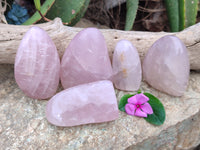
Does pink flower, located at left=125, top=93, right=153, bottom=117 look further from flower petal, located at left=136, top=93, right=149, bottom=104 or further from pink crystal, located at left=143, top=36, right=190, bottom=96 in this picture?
pink crystal, located at left=143, top=36, right=190, bottom=96

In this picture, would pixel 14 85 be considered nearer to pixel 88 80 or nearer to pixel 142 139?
pixel 88 80

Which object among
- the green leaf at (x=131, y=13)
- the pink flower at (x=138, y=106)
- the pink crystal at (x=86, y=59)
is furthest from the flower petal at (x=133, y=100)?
the green leaf at (x=131, y=13)

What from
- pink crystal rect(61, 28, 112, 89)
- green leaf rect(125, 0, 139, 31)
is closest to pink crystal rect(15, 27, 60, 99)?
pink crystal rect(61, 28, 112, 89)

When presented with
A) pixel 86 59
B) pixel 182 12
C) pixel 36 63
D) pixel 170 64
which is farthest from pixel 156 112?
pixel 182 12

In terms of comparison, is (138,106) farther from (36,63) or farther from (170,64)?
(36,63)

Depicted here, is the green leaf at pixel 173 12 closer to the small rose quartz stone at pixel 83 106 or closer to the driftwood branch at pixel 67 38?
the driftwood branch at pixel 67 38
